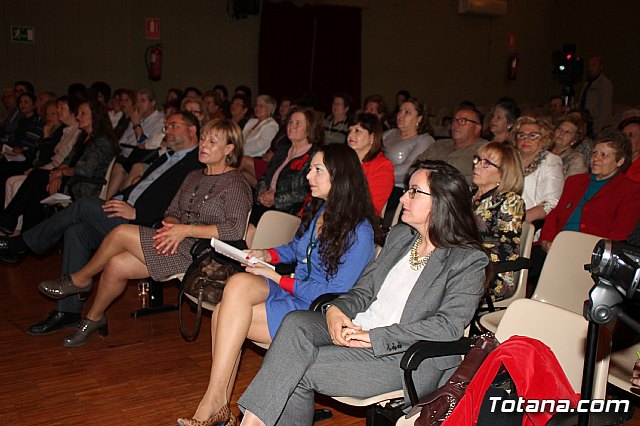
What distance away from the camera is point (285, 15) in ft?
36.1

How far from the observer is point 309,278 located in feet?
9.23

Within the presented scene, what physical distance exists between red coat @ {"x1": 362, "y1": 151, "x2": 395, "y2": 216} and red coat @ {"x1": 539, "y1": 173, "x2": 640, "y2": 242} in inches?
37.2

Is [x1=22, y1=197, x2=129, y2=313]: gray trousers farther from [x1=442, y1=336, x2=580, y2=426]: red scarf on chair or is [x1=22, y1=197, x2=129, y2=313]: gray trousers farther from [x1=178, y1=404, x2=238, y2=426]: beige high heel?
[x1=442, y1=336, x2=580, y2=426]: red scarf on chair

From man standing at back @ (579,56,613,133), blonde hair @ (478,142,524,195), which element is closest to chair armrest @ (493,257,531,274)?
blonde hair @ (478,142,524,195)

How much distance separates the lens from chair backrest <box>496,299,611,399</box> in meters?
1.95

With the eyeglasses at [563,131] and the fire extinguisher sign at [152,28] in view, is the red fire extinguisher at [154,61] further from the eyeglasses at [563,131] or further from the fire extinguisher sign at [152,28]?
the eyeglasses at [563,131]

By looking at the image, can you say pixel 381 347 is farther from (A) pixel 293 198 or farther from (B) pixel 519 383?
(A) pixel 293 198

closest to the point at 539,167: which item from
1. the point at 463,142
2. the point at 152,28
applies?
the point at 463,142

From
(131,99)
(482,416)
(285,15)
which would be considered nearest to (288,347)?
(482,416)

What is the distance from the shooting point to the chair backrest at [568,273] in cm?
287

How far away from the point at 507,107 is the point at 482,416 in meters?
3.78

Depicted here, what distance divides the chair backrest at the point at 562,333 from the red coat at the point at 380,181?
1905 mm

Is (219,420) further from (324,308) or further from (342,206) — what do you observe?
(342,206)

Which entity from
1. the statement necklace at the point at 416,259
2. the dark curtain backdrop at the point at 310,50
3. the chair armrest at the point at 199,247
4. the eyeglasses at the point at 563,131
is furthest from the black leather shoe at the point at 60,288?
the dark curtain backdrop at the point at 310,50
